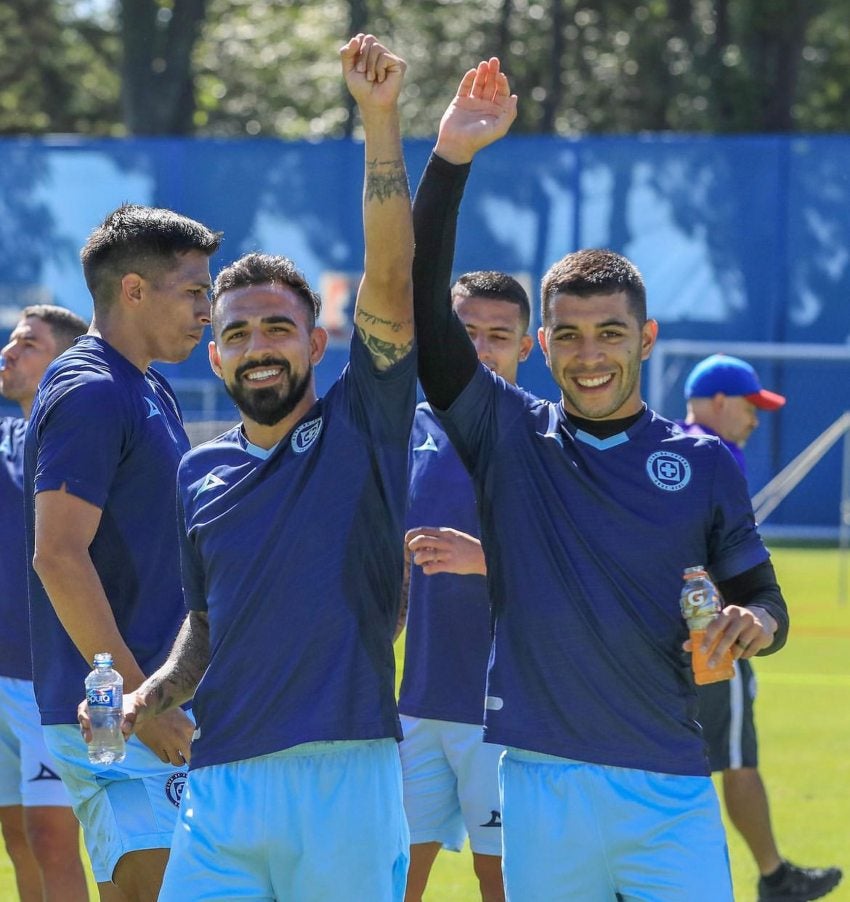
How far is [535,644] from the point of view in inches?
158

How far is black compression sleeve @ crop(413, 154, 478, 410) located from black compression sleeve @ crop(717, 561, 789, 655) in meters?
0.83

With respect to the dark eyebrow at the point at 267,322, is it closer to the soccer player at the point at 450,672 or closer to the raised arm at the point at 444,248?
the raised arm at the point at 444,248

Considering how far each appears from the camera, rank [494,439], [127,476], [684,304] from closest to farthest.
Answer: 1. [494,439]
2. [127,476]
3. [684,304]

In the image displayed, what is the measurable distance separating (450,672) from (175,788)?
1189 millimetres

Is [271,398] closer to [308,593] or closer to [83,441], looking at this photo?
[308,593]

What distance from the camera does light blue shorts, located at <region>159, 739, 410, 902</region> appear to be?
3816 millimetres

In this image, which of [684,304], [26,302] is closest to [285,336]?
[684,304]

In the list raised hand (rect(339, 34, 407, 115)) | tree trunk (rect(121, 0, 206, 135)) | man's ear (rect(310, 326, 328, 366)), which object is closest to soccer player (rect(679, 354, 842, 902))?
man's ear (rect(310, 326, 328, 366))

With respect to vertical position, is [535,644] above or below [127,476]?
below

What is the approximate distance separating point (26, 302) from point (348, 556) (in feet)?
69.7

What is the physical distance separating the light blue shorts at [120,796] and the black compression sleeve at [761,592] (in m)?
1.66

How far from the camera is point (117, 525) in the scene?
4.64m

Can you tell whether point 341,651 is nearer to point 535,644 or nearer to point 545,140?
point 535,644

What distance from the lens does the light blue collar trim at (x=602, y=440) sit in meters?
4.10
